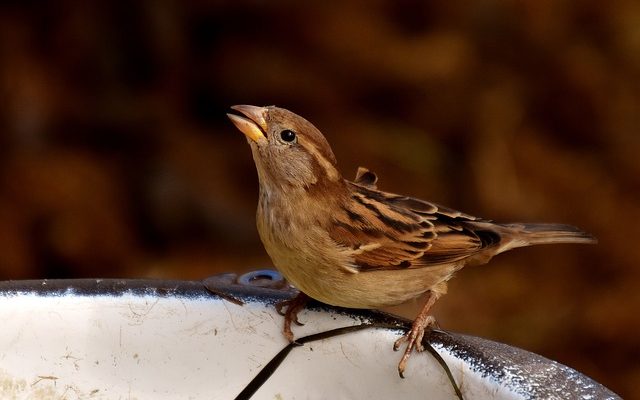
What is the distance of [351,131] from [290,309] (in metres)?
2.92

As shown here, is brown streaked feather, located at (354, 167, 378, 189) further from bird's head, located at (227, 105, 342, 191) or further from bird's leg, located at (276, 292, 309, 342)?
bird's leg, located at (276, 292, 309, 342)

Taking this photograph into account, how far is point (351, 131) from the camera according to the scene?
536cm

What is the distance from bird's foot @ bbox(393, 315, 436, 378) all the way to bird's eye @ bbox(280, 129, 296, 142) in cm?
55

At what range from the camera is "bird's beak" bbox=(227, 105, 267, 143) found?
2.70 metres

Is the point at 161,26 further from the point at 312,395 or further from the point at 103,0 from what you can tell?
the point at 312,395

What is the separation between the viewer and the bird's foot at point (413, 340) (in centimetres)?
228

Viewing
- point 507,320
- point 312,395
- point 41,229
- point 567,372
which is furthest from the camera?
point 507,320

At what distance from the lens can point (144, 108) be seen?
16.6ft

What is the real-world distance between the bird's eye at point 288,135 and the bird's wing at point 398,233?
0.67ft

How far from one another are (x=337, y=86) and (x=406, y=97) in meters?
0.32

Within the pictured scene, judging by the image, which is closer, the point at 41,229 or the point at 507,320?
the point at 41,229

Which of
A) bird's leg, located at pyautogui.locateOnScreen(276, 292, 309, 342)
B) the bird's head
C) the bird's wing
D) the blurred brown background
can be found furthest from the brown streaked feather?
the blurred brown background

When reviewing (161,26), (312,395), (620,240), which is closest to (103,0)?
(161,26)

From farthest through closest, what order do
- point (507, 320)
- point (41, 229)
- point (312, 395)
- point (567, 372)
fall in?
point (507, 320) < point (41, 229) < point (312, 395) < point (567, 372)
